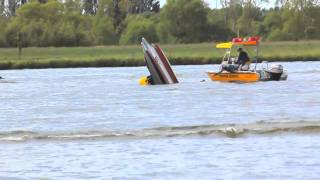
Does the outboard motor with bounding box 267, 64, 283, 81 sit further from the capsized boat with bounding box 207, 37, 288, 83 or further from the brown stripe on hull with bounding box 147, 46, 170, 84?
the brown stripe on hull with bounding box 147, 46, 170, 84

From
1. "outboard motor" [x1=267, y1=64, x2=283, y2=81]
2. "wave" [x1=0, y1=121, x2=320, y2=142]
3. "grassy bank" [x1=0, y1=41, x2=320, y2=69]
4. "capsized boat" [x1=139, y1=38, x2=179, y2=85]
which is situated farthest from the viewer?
"grassy bank" [x1=0, y1=41, x2=320, y2=69]

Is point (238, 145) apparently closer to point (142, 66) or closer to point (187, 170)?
point (187, 170)

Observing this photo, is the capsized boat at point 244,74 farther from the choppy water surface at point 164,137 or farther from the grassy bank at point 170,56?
the grassy bank at point 170,56

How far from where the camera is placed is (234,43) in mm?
51438

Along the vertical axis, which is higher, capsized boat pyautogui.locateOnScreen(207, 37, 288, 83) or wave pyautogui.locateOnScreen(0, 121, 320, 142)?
wave pyautogui.locateOnScreen(0, 121, 320, 142)

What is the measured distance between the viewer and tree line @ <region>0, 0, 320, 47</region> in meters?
142

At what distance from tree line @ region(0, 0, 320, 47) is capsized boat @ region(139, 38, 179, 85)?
293 feet

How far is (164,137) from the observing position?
22641 millimetres

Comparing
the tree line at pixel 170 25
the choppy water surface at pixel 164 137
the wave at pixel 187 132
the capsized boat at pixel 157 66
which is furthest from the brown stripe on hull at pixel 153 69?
the tree line at pixel 170 25

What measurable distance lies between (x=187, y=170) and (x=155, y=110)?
1416 cm

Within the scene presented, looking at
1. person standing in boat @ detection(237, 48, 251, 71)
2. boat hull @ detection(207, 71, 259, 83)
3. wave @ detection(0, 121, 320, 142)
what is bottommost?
boat hull @ detection(207, 71, 259, 83)

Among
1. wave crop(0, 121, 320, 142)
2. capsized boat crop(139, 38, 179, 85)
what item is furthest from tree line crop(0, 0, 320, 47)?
wave crop(0, 121, 320, 142)

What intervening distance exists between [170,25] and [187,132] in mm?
120433

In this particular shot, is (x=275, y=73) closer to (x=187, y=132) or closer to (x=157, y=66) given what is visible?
(x=157, y=66)
